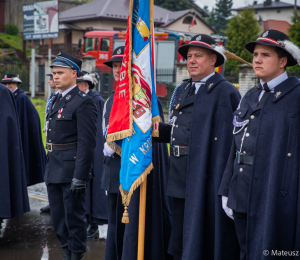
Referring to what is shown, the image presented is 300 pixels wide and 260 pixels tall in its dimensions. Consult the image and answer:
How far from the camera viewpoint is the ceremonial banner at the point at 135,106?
3641 millimetres

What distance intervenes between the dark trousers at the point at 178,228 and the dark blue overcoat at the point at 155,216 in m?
0.39

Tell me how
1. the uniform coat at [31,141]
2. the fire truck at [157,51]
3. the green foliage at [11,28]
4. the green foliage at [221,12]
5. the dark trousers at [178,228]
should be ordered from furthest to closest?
the green foliage at [221,12] → the green foliage at [11,28] → the fire truck at [157,51] → the uniform coat at [31,141] → the dark trousers at [178,228]

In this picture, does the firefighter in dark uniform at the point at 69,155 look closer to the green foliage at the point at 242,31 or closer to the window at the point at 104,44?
the window at the point at 104,44

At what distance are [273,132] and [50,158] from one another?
2490 millimetres

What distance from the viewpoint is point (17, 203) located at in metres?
5.35

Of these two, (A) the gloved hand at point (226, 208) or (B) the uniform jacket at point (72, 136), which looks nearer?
(A) the gloved hand at point (226, 208)

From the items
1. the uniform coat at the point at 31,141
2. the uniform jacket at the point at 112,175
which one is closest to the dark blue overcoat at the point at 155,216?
the uniform jacket at the point at 112,175

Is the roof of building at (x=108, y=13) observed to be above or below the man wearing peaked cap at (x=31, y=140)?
above

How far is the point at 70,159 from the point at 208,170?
1.57m

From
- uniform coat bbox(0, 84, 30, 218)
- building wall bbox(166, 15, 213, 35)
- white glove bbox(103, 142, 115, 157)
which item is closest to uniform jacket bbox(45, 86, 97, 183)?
white glove bbox(103, 142, 115, 157)

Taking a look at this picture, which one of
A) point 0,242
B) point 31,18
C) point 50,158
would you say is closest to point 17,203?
point 0,242

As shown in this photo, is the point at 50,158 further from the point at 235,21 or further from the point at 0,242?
the point at 235,21

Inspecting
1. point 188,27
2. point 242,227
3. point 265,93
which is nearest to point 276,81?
point 265,93

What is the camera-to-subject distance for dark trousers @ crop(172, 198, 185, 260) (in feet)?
12.4
